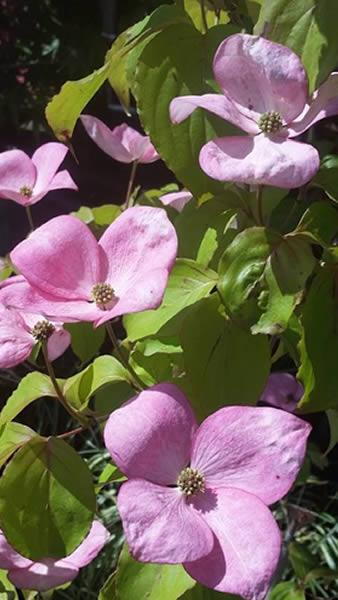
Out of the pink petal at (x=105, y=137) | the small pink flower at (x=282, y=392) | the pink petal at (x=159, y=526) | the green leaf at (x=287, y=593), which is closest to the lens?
the pink petal at (x=159, y=526)

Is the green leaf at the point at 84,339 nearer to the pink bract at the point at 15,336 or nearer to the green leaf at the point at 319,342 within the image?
the pink bract at the point at 15,336

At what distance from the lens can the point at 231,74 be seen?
0.49 m

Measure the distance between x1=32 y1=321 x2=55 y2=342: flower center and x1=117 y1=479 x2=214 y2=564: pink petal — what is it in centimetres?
14

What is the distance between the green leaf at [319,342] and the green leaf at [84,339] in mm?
229

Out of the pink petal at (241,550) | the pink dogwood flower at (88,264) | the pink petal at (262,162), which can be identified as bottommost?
the pink petal at (241,550)

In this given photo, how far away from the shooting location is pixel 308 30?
49cm

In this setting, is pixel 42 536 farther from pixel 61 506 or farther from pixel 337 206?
pixel 337 206

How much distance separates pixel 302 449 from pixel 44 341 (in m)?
0.20

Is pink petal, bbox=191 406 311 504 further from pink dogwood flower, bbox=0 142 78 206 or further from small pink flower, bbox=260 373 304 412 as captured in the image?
A: small pink flower, bbox=260 373 304 412

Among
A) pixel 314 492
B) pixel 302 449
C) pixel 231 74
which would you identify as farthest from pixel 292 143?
pixel 314 492

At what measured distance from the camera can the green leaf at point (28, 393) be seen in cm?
60

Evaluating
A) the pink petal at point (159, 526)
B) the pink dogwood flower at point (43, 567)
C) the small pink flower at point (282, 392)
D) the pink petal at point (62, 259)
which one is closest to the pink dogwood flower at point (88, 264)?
the pink petal at point (62, 259)

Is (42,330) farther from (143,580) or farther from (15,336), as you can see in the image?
(143,580)

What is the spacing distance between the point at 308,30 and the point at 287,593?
80 cm
